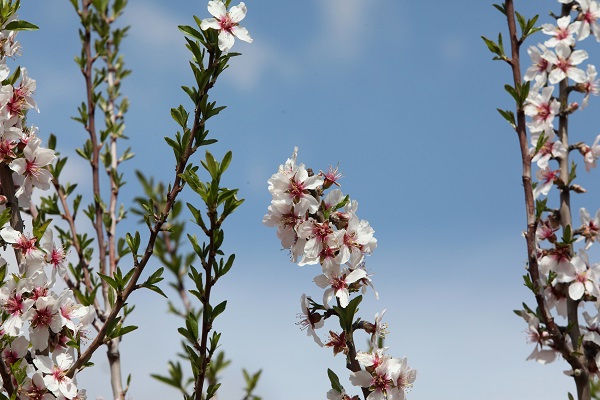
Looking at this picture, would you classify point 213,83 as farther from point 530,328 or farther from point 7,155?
point 530,328

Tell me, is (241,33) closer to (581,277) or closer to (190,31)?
(190,31)

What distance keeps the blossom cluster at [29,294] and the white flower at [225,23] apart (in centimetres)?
99

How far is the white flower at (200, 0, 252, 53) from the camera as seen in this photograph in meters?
3.13

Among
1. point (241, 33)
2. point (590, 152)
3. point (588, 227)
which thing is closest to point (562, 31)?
point (590, 152)

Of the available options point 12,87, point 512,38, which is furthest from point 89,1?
point 512,38

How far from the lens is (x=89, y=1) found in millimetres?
5836

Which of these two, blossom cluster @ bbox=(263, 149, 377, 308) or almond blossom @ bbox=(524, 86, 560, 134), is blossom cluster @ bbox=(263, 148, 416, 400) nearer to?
blossom cluster @ bbox=(263, 149, 377, 308)

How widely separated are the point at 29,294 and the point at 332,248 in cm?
142

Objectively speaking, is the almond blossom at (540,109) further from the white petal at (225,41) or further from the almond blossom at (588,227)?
the white petal at (225,41)

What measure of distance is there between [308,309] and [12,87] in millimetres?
1755

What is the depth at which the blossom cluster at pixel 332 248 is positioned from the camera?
285 centimetres

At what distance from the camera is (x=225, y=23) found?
3160 millimetres

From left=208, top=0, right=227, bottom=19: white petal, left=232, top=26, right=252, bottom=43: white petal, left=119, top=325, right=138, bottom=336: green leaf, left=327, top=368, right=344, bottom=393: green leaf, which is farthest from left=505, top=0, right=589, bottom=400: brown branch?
left=119, top=325, right=138, bottom=336: green leaf

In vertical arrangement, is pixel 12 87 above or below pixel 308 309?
above
